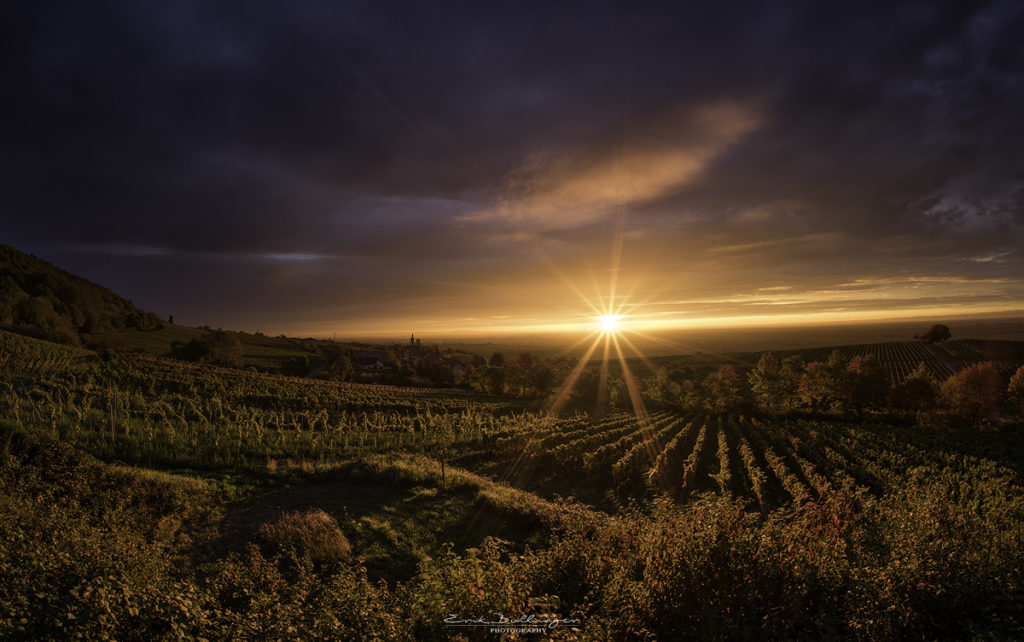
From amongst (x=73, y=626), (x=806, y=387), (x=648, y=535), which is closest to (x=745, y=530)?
(x=648, y=535)

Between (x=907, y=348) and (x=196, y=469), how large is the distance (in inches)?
7912

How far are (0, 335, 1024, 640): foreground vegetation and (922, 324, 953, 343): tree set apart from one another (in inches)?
7127

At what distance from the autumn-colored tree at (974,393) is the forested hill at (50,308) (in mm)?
121833

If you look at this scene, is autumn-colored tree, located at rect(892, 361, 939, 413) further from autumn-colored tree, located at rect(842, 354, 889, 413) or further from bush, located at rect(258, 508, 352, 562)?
bush, located at rect(258, 508, 352, 562)

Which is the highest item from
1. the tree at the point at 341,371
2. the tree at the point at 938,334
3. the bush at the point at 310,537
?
the tree at the point at 938,334

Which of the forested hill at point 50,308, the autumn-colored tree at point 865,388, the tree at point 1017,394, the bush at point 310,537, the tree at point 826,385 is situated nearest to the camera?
the bush at point 310,537

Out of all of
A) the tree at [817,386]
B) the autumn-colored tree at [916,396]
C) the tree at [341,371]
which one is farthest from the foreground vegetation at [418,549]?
the tree at [341,371]

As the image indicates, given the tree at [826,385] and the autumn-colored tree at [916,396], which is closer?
the autumn-colored tree at [916,396]

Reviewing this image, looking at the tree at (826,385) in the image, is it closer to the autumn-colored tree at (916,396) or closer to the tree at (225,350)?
the autumn-colored tree at (916,396)

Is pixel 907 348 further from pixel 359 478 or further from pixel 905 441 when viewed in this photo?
pixel 359 478

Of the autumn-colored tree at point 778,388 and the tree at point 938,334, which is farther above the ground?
the tree at point 938,334

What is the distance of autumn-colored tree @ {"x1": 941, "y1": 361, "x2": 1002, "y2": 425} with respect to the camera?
53688 millimetres

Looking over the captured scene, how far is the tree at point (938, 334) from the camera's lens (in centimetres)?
15038

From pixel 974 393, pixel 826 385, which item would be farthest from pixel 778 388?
pixel 974 393
